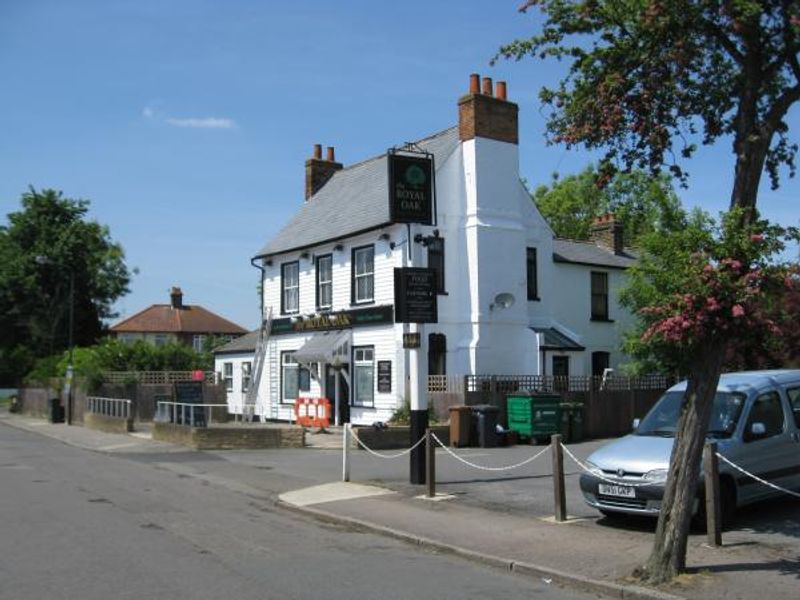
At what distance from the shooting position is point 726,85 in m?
10.1

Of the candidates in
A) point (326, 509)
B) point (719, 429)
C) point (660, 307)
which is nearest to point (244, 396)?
point (326, 509)

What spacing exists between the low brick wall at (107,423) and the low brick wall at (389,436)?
10294 millimetres

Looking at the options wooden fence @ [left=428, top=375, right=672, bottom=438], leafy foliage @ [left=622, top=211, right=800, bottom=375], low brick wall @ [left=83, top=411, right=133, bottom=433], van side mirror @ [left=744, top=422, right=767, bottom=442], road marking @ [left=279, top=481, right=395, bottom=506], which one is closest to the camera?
leafy foliage @ [left=622, top=211, right=800, bottom=375]

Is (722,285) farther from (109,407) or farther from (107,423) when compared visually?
(109,407)

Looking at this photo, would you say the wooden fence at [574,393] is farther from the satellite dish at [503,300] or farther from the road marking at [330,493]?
the road marking at [330,493]

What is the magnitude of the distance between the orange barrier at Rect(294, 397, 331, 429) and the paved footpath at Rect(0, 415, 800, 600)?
750 cm

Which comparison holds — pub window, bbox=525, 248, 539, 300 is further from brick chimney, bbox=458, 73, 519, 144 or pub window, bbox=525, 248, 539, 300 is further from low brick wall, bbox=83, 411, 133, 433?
low brick wall, bbox=83, 411, 133, 433

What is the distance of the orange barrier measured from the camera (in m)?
26.5

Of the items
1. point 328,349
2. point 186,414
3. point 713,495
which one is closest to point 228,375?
point 328,349

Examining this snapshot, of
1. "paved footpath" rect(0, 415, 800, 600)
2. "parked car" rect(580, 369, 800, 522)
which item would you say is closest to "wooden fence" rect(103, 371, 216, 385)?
"paved footpath" rect(0, 415, 800, 600)

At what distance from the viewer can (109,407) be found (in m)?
32.2

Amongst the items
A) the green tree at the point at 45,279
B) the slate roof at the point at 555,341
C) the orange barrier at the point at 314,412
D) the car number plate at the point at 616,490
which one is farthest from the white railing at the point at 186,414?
the green tree at the point at 45,279

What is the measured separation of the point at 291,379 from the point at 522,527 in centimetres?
2214

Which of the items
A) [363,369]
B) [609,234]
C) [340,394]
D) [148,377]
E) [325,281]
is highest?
[609,234]
